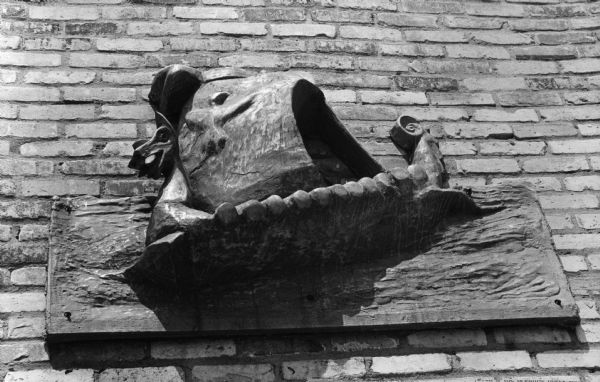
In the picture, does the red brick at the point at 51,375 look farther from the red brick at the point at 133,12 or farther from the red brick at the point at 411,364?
the red brick at the point at 133,12

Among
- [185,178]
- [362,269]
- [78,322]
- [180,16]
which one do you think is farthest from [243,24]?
[78,322]

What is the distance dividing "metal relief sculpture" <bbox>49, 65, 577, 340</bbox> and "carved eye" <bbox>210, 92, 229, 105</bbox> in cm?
1

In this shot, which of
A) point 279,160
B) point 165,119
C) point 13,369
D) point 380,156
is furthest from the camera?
point 380,156

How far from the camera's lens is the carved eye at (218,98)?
308 cm

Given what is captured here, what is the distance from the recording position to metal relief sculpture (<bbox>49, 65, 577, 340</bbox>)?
272 centimetres

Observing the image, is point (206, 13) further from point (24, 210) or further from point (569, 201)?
point (569, 201)

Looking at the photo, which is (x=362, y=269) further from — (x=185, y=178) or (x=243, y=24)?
(x=243, y=24)

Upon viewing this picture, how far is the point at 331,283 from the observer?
287 cm

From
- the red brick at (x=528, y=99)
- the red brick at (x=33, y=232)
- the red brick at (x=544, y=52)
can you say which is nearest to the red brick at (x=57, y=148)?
the red brick at (x=33, y=232)

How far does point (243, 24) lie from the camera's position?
3.86 metres

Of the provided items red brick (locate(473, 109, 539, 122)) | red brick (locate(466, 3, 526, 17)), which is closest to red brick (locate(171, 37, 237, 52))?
red brick (locate(473, 109, 539, 122))

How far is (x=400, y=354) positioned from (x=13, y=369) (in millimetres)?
1159

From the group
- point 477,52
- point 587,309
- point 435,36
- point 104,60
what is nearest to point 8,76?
point 104,60

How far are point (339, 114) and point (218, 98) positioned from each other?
25.9 inches
